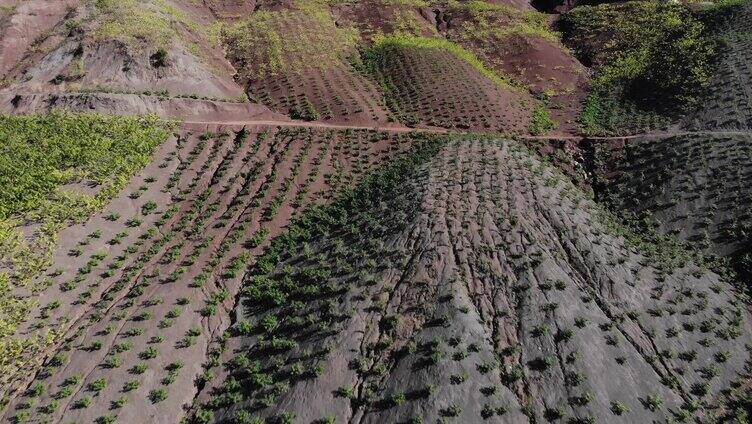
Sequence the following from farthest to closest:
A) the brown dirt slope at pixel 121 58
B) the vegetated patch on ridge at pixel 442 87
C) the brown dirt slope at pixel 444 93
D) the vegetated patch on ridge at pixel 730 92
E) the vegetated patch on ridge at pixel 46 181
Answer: the vegetated patch on ridge at pixel 442 87, the brown dirt slope at pixel 444 93, the brown dirt slope at pixel 121 58, the vegetated patch on ridge at pixel 730 92, the vegetated patch on ridge at pixel 46 181

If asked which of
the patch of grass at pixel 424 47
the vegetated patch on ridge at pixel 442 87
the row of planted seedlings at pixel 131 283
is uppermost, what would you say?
the patch of grass at pixel 424 47

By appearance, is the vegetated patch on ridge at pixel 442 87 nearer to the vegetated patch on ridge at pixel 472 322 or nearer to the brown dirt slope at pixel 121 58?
the vegetated patch on ridge at pixel 472 322

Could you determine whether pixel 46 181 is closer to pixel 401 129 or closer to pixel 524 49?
pixel 401 129

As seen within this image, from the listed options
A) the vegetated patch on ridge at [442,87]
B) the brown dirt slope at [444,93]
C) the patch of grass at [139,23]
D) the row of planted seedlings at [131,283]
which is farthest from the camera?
the patch of grass at [139,23]

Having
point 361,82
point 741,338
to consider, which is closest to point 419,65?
point 361,82

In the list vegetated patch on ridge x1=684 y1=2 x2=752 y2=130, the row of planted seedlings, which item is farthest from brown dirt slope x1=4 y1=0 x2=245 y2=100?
vegetated patch on ridge x1=684 y1=2 x2=752 y2=130

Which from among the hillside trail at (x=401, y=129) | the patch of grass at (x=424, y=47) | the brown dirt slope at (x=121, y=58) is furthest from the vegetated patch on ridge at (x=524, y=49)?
the brown dirt slope at (x=121, y=58)

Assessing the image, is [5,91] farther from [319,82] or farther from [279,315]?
[279,315]

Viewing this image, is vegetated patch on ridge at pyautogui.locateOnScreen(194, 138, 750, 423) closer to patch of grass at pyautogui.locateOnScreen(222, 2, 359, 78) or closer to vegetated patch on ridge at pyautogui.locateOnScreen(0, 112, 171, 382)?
vegetated patch on ridge at pyautogui.locateOnScreen(0, 112, 171, 382)
